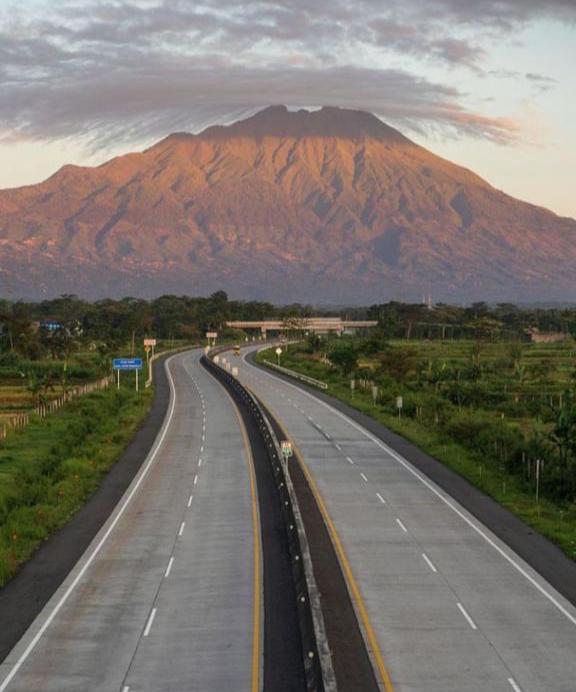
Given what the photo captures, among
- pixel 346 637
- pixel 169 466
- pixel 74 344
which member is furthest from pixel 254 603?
pixel 74 344

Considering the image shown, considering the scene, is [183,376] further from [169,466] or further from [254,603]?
[254,603]

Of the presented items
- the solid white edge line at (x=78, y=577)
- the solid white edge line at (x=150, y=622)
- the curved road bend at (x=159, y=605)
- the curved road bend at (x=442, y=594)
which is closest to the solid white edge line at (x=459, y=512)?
the curved road bend at (x=442, y=594)

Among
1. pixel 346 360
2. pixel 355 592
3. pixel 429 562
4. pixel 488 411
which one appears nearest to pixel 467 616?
pixel 355 592

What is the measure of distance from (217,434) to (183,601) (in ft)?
127

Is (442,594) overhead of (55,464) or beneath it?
overhead

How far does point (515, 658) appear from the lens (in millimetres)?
25203

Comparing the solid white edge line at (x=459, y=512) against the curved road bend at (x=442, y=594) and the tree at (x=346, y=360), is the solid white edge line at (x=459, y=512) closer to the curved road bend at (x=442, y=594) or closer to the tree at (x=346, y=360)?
the curved road bend at (x=442, y=594)

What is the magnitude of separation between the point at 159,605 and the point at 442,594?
7.33m

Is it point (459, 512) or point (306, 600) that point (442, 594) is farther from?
point (459, 512)

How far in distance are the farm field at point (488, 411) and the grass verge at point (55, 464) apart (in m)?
16.4

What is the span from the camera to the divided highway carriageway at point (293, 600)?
2392 centimetres

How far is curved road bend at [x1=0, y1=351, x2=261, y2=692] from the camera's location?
23.9 metres

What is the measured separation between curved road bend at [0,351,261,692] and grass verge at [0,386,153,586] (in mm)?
2069

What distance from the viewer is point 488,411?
93.6 meters
